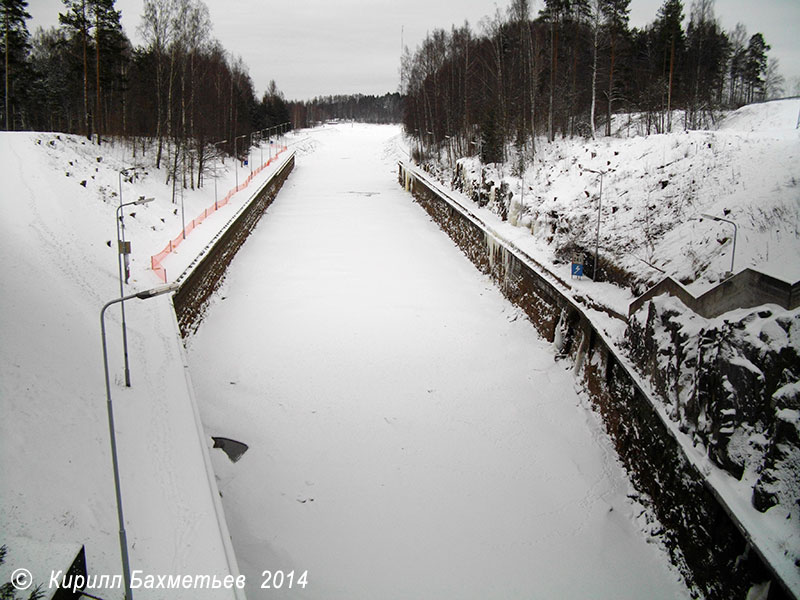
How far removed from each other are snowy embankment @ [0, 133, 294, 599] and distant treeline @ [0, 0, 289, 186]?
34.6ft

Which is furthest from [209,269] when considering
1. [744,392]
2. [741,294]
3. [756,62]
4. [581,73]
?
[756,62]

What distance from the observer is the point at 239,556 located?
29.4 ft

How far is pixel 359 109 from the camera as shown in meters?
154

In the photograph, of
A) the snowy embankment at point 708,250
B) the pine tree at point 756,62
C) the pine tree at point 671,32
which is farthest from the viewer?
the pine tree at point 756,62

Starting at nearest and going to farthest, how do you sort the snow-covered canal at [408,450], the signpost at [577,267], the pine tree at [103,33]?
the snow-covered canal at [408,450]
the signpost at [577,267]
the pine tree at [103,33]

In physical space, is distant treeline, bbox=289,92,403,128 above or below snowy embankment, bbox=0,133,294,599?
above

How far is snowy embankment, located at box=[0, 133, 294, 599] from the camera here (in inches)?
275

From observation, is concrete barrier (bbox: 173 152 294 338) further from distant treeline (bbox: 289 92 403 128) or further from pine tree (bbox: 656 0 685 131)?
distant treeline (bbox: 289 92 403 128)

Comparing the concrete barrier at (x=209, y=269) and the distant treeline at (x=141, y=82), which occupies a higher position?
the distant treeline at (x=141, y=82)

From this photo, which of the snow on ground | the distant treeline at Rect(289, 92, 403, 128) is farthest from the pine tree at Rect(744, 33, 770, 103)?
the distant treeline at Rect(289, 92, 403, 128)

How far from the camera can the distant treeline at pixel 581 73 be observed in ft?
94.1

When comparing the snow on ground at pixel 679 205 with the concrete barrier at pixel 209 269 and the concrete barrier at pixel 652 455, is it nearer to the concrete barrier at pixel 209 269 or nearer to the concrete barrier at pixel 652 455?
the concrete barrier at pixel 652 455

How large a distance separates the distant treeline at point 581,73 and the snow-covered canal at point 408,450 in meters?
13.7

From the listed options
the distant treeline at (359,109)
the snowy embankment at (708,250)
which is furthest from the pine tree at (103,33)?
the distant treeline at (359,109)
